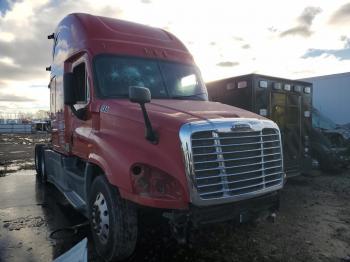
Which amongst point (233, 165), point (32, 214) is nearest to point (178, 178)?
point (233, 165)

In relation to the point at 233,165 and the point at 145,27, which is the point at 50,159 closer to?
the point at 145,27

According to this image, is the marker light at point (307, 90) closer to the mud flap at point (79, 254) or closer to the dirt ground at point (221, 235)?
the dirt ground at point (221, 235)

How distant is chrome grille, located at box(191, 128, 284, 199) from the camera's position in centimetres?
380

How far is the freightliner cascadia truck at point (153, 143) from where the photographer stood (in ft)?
12.5

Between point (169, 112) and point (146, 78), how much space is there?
4.17 feet

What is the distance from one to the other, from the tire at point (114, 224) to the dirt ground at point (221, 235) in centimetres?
34

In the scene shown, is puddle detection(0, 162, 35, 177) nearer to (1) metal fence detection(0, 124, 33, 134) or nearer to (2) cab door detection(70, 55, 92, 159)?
(2) cab door detection(70, 55, 92, 159)

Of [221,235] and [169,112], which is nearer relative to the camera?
[169,112]

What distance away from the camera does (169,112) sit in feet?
13.9

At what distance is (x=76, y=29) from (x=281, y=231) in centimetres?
473

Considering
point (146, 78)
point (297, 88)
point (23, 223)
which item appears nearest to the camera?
point (146, 78)

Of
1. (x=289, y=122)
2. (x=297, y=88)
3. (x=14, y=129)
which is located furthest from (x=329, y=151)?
(x=14, y=129)

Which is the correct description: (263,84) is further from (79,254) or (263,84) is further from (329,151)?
(79,254)

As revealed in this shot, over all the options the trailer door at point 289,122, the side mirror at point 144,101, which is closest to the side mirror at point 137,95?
the side mirror at point 144,101
